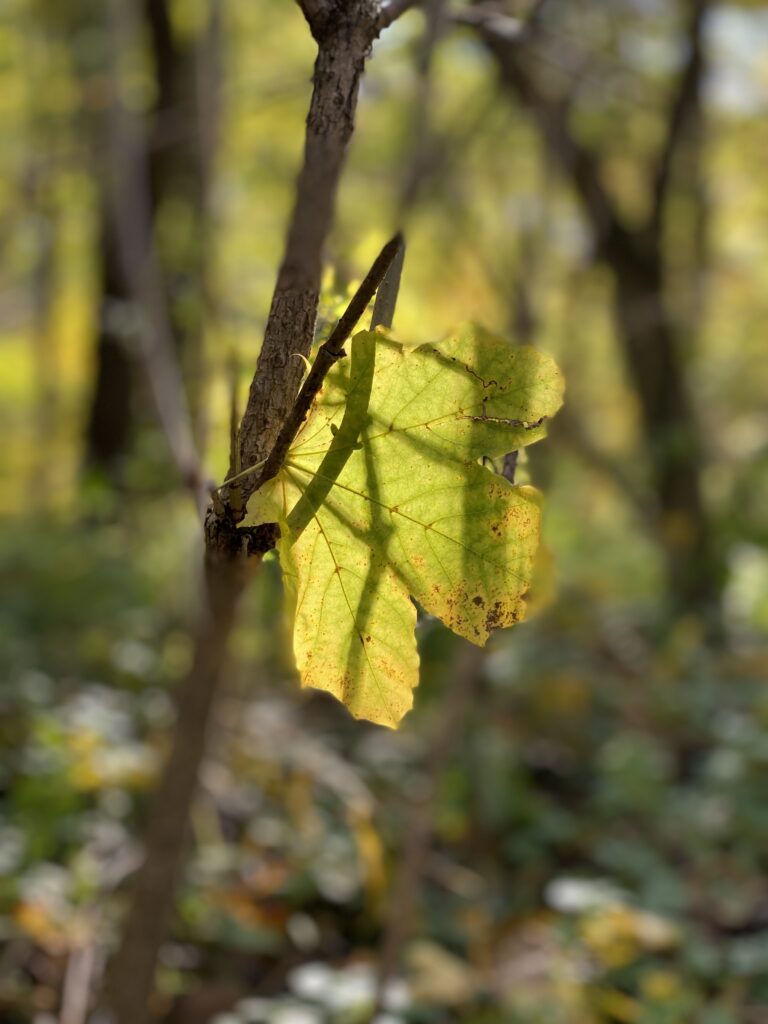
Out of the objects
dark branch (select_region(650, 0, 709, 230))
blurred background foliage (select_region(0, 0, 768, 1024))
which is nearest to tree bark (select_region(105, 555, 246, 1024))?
blurred background foliage (select_region(0, 0, 768, 1024))

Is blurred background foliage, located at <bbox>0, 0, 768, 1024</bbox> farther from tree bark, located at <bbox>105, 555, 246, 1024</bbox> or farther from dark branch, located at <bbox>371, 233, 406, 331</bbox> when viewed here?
tree bark, located at <bbox>105, 555, 246, 1024</bbox>

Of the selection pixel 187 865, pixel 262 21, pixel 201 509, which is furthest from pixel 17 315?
pixel 201 509

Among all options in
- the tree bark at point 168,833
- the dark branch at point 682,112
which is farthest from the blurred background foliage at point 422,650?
the tree bark at point 168,833

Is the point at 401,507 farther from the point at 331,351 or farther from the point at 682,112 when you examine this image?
the point at 682,112

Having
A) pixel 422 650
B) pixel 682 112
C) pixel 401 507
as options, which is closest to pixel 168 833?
pixel 401 507

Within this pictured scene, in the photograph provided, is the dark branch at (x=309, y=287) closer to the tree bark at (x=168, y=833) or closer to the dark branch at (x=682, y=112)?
the tree bark at (x=168, y=833)
